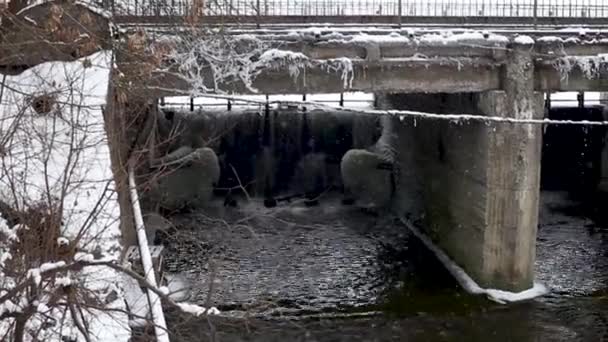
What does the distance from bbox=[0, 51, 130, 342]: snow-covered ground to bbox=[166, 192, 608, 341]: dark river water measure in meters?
2.25

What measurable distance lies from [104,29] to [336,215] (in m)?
11.7

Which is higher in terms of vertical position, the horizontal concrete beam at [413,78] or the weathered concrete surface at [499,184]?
the horizontal concrete beam at [413,78]

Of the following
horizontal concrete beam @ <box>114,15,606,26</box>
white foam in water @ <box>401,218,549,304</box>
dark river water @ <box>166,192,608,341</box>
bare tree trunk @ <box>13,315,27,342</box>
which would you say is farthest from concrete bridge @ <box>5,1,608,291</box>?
bare tree trunk @ <box>13,315,27,342</box>

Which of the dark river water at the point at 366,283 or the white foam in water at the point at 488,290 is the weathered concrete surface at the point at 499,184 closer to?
the white foam in water at the point at 488,290

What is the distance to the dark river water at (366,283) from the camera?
1287 centimetres

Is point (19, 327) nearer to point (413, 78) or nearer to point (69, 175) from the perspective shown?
point (69, 175)

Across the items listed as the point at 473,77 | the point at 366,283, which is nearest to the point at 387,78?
the point at 473,77

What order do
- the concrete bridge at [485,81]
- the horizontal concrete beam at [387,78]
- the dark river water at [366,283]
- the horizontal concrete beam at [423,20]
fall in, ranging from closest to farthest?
the dark river water at [366,283], the concrete bridge at [485,81], the horizontal concrete beam at [387,78], the horizontal concrete beam at [423,20]

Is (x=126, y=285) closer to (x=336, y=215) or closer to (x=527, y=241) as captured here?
(x=527, y=241)

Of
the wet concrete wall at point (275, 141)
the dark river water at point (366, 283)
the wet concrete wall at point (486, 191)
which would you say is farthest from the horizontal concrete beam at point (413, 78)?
the wet concrete wall at point (275, 141)

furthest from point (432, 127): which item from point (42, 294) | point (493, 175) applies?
point (42, 294)

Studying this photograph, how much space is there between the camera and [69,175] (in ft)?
17.9

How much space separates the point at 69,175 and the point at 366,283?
1051 cm

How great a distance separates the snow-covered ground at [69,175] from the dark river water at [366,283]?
2.25 meters
